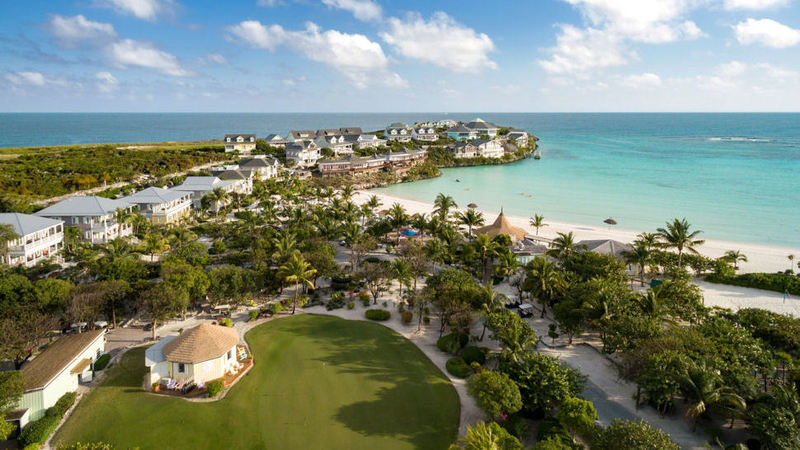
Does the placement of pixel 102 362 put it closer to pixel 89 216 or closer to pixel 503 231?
pixel 89 216

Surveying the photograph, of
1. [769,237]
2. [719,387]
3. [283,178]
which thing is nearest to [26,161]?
[283,178]

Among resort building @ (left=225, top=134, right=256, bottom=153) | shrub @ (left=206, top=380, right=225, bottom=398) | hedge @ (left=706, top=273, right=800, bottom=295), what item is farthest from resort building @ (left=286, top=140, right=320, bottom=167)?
hedge @ (left=706, top=273, right=800, bottom=295)

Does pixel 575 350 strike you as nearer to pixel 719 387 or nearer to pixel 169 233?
pixel 719 387

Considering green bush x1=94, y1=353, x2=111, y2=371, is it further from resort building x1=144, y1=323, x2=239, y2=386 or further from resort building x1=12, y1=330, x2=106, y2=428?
resort building x1=144, y1=323, x2=239, y2=386

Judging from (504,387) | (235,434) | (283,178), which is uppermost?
(283,178)

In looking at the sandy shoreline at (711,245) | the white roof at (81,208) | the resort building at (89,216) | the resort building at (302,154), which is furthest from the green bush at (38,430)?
the resort building at (302,154)
